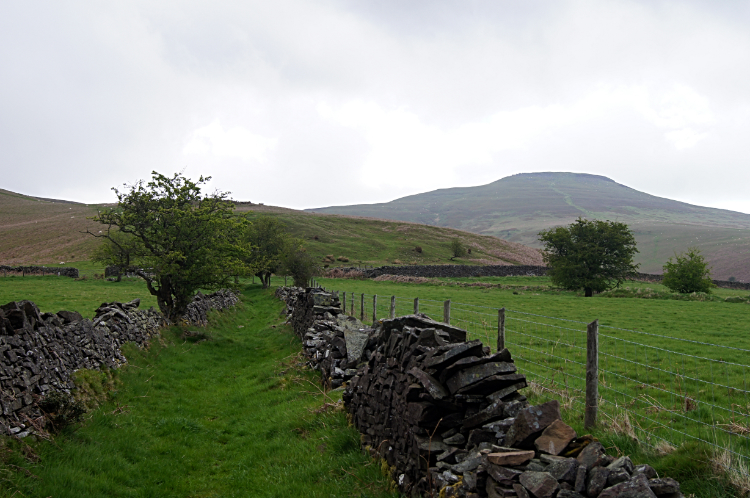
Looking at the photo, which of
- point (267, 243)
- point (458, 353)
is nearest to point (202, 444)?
point (458, 353)

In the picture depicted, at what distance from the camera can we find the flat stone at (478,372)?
645 cm

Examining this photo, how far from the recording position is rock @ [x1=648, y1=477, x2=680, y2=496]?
4090mm

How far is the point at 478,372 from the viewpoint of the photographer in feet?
21.4

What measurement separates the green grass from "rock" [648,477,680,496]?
3.93m

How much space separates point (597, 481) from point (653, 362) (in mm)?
10907

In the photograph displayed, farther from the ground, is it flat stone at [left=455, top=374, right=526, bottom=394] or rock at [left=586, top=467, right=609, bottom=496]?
flat stone at [left=455, top=374, right=526, bottom=394]

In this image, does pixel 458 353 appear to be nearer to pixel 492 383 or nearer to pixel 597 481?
pixel 492 383

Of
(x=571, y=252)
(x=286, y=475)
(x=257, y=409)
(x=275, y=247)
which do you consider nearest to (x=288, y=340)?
(x=257, y=409)

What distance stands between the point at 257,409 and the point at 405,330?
5.51m

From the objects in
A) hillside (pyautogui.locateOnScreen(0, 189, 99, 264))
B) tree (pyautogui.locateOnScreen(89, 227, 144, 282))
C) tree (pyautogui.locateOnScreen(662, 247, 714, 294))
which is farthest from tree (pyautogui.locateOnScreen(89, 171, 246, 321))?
hillside (pyautogui.locateOnScreen(0, 189, 99, 264))

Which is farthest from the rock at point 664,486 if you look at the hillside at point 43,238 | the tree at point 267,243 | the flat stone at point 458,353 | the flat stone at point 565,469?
the hillside at point 43,238

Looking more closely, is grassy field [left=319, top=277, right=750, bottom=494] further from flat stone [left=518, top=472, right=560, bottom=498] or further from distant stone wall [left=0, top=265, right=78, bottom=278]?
distant stone wall [left=0, top=265, right=78, bottom=278]

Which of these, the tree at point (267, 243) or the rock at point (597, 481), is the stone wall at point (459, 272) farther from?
the rock at point (597, 481)

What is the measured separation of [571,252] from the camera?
51.0 m
